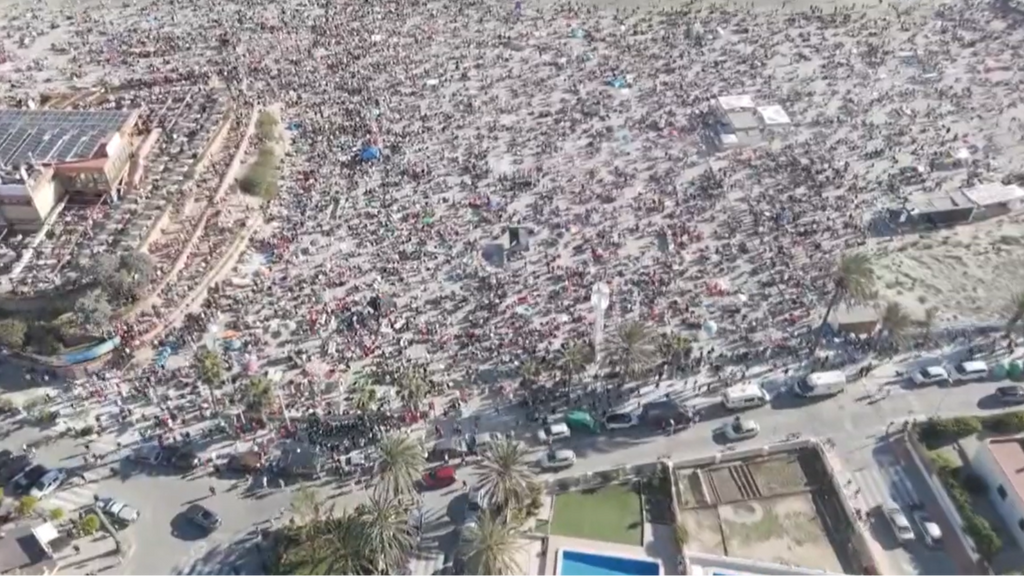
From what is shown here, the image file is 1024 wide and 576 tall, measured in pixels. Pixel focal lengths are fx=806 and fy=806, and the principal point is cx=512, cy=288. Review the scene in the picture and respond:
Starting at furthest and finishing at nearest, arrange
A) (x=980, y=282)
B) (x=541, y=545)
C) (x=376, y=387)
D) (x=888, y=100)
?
(x=888, y=100) < (x=980, y=282) < (x=376, y=387) < (x=541, y=545)

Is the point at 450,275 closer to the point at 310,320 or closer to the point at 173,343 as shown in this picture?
the point at 310,320

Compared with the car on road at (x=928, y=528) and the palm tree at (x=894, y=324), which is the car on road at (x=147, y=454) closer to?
the car on road at (x=928, y=528)

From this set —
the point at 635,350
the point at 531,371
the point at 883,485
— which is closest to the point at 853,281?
the point at 883,485

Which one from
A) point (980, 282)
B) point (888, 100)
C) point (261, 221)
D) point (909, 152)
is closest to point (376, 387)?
point (261, 221)

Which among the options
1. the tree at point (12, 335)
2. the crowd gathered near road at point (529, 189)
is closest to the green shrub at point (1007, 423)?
the crowd gathered near road at point (529, 189)

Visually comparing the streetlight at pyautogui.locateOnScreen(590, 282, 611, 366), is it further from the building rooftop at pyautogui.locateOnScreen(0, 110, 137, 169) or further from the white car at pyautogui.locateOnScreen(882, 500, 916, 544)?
the building rooftop at pyautogui.locateOnScreen(0, 110, 137, 169)
